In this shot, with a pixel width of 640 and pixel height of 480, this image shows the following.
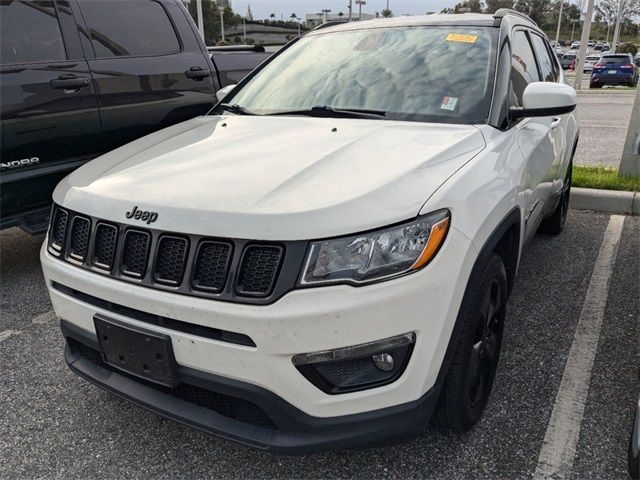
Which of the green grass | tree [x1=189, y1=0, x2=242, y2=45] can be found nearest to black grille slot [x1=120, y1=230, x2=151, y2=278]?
the green grass

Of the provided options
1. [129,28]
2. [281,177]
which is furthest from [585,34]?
[281,177]

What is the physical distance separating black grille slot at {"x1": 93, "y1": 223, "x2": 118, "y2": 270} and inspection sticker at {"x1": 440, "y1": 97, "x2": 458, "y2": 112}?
157 centimetres

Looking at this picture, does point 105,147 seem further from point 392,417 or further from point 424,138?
point 392,417


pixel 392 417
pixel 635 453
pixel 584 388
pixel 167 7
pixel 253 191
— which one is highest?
pixel 167 7

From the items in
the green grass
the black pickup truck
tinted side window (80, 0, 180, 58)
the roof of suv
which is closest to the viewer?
the roof of suv

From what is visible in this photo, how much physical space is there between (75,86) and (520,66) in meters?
2.88

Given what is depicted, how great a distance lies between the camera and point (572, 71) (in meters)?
40.6

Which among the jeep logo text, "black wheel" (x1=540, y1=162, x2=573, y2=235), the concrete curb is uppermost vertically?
the jeep logo text

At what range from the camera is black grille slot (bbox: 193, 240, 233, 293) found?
5.74 ft

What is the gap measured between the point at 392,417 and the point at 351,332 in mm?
338

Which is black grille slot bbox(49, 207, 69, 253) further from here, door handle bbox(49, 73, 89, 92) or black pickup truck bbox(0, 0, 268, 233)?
door handle bbox(49, 73, 89, 92)

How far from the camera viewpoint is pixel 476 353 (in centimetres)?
215

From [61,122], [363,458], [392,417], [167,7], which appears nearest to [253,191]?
[392,417]

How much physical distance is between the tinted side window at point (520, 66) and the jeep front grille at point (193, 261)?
168 cm
